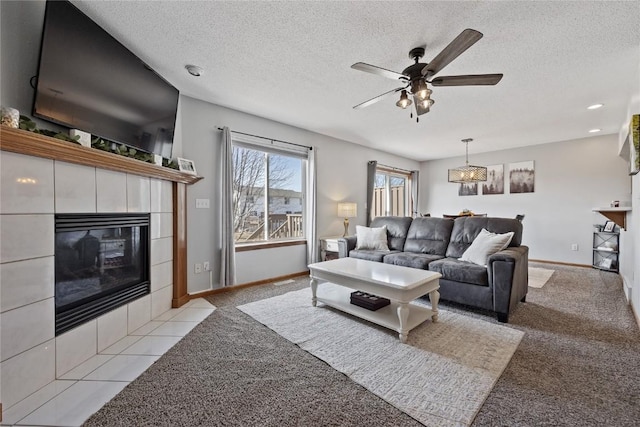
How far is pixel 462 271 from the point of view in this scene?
2.74 metres

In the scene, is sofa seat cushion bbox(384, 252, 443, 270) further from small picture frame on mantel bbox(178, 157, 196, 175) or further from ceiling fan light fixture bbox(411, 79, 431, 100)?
small picture frame on mantel bbox(178, 157, 196, 175)

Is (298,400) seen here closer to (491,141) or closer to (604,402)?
(604,402)

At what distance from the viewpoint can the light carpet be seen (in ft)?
4.82

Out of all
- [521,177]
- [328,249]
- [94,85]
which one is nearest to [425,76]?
[94,85]

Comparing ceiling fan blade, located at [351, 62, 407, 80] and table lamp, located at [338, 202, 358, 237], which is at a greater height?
ceiling fan blade, located at [351, 62, 407, 80]

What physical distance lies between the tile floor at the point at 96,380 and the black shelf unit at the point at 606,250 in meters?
6.31

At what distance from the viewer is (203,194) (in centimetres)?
332

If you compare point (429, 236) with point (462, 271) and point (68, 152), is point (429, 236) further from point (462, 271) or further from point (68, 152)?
point (68, 152)

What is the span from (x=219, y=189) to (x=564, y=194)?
6177 mm

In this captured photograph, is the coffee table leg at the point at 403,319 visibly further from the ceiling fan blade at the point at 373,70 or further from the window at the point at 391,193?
the window at the point at 391,193

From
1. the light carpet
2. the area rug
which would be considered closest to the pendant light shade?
the area rug

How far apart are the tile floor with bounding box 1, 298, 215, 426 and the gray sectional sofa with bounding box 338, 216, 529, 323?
244cm

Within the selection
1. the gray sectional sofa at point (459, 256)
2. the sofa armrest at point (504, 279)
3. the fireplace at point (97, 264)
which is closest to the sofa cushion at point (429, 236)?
the gray sectional sofa at point (459, 256)

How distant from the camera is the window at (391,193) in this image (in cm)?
620
